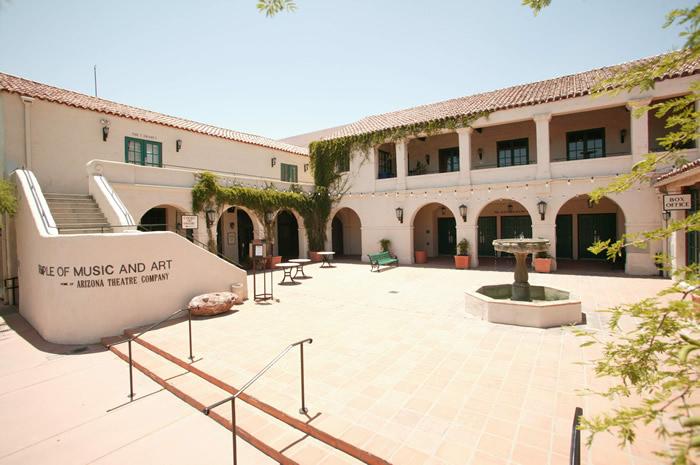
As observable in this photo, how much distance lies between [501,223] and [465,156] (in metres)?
5.75

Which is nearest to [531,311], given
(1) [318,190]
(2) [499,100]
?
(2) [499,100]

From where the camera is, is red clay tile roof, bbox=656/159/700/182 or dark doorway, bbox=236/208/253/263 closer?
red clay tile roof, bbox=656/159/700/182

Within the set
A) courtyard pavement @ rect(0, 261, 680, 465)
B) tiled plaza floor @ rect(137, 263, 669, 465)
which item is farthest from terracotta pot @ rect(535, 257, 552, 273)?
courtyard pavement @ rect(0, 261, 680, 465)

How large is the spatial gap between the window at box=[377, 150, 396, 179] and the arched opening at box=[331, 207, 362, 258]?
4575 mm

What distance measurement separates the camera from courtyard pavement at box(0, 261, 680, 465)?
13.4 ft

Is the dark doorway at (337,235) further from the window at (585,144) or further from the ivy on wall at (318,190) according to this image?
the window at (585,144)

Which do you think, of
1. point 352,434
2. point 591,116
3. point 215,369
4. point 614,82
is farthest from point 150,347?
point 591,116

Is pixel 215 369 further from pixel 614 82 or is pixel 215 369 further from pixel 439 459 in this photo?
pixel 614 82

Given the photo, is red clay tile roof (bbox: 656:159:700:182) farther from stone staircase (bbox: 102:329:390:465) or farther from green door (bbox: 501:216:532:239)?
stone staircase (bbox: 102:329:390:465)

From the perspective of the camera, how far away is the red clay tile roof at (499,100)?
15419 millimetres

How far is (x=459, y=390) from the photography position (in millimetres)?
5137

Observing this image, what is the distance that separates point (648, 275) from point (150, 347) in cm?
1756

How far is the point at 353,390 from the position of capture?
17.2 feet

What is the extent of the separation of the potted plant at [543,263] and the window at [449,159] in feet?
24.4
